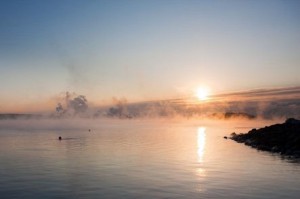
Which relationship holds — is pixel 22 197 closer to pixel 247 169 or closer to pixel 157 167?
pixel 157 167

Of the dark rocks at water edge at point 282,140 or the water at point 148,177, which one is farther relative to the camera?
the dark rocks at water edge at point 282,140

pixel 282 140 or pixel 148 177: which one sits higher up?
pixel 282 140

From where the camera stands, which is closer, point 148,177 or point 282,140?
point 148,177

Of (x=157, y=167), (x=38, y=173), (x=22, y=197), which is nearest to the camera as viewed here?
(x=22, y=197)

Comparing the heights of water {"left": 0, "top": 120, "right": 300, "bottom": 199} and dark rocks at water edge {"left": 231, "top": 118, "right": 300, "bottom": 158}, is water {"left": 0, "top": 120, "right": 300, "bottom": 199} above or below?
below

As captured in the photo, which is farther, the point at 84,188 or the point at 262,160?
the point at 262,160

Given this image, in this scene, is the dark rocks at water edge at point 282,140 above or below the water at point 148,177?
above

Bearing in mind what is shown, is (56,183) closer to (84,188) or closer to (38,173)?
(84,188)

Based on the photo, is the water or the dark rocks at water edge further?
the dark rocks at water edge

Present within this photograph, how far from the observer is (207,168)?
48.5 meters

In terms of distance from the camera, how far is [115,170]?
46062 millimetres

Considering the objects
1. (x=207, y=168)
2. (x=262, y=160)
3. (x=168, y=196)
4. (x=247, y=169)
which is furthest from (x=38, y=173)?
(x=262, y=160)

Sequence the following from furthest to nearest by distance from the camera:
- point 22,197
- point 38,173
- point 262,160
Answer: point 262,160 < point 38,173 < point 22,197

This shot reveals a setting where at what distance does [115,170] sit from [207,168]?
1300 cm
